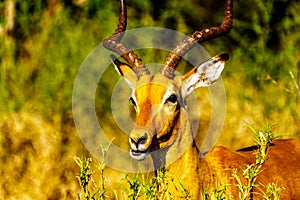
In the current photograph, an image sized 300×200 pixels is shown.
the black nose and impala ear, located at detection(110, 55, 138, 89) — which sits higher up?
impala ear, located at detection(110, 55, 138, 89)

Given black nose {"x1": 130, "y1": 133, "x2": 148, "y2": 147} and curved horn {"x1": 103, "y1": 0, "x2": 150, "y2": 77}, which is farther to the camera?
curved horn {"x1": 103, "y1": 0, "x2": 150, "y2": 77}

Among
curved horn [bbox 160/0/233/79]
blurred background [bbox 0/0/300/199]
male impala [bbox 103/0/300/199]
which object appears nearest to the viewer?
male impala [bbox 103/0/300/199]

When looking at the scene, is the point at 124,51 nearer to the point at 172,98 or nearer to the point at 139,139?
the point at 172,98

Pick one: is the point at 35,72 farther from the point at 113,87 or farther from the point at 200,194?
the point at 200,194

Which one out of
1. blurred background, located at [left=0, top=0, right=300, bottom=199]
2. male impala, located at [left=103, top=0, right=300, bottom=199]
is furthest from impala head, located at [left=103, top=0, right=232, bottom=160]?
blurred background, located at [left=0, top=0, right=300, bottom=199]

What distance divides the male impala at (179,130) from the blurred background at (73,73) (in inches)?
106

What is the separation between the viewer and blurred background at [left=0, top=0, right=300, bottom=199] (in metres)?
10.3

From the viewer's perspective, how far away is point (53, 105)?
10445 millimetres

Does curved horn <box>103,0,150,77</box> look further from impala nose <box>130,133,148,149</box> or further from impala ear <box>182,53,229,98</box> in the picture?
impala nose <box>130,133,148,149</box>

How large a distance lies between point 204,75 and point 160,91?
2.16 ft

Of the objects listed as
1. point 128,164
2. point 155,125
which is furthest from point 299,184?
point 128,164

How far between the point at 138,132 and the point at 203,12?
5.50 meters

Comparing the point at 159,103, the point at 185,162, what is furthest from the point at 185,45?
the point at 185,162

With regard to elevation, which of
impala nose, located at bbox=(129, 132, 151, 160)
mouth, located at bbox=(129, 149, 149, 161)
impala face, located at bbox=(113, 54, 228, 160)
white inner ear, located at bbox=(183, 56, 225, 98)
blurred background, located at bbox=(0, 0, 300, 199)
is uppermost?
blurred background, located at bbox=(0, 0, 300, 199)
